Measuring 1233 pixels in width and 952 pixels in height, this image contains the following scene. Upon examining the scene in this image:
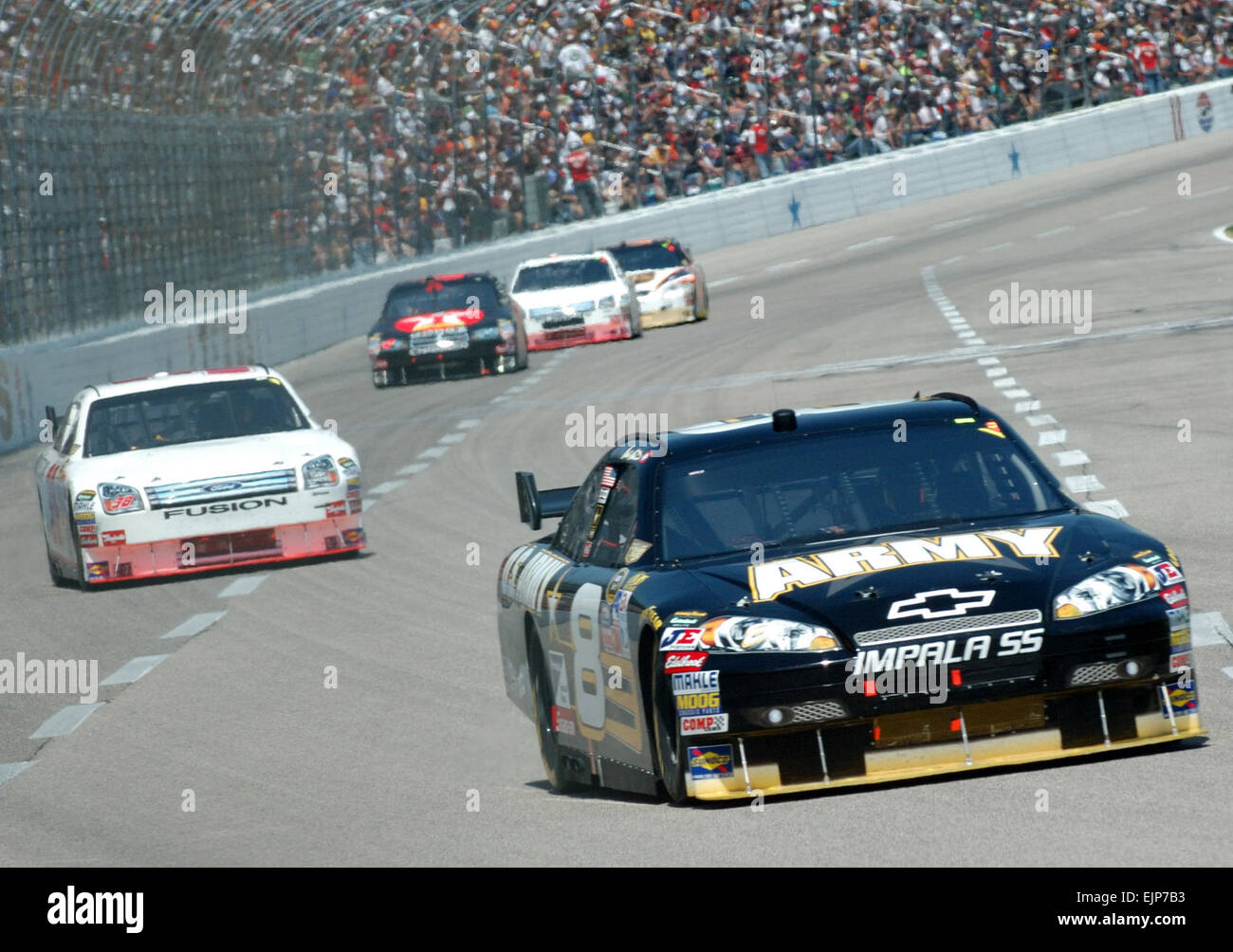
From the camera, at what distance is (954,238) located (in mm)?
42281

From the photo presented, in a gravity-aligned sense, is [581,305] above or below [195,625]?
above

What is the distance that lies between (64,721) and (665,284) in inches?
948

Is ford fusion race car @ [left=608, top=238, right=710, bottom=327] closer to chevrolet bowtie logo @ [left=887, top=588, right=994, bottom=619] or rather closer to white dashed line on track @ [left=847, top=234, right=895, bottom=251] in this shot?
white dashed line on track @ [left=847, top=234, right=895, bottom=251]

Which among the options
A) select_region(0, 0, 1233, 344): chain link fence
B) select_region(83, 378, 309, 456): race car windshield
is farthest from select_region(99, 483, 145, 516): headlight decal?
select_region(0, 0, 1233, 344): chain link fence

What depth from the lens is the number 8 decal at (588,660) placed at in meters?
7.57

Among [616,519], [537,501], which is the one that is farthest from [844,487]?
[537,501]

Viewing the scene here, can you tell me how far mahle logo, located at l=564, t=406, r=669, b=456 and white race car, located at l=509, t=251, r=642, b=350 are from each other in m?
8.99

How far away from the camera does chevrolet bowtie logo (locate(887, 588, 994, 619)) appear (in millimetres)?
6820

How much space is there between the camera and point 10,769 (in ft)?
30.4

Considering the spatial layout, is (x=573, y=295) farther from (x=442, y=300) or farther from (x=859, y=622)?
(x=859, y=622)

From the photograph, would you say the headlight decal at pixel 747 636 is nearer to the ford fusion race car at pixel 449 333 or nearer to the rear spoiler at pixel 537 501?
the rear spoiler at pixel 537 501

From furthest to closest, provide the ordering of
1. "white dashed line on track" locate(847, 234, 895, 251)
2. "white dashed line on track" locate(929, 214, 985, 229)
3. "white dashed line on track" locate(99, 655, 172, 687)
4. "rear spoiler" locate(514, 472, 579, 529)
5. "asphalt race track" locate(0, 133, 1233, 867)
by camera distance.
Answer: "white dashed line on track" locate(929, 214, 985, 229), "white dashed line on track" locate(847, 234, 895, 251), "white dashed line on track" locate(99, 655, 172, 687), "rear spoiler" locate(514, 472, 579, 529), "asphalt race track" locate(0, 133, 1233, 867)

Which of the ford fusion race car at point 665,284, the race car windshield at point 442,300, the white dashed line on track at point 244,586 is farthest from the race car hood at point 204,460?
the ford fusion race car at point 665,284
